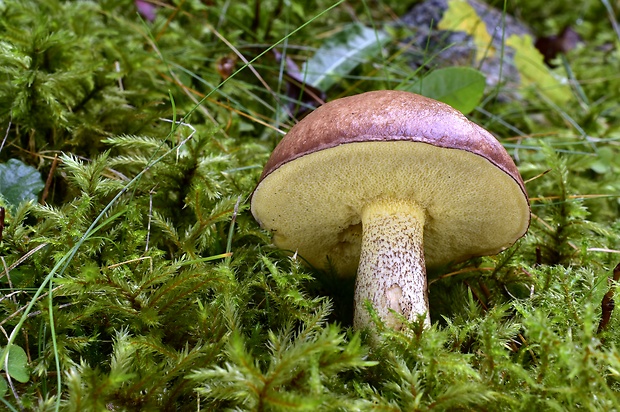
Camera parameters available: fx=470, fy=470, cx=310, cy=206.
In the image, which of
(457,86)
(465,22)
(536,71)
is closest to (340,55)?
(457,86)

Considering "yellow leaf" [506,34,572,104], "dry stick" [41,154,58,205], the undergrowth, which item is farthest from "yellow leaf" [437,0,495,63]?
"dry stick" [41,154,58,205]

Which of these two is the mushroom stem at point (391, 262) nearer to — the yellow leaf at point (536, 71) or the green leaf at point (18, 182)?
the green leaf at point (18, 182)

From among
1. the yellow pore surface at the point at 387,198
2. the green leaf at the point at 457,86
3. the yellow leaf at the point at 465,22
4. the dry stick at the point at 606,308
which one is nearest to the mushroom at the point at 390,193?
the yellow pore surface at the point at 387,198

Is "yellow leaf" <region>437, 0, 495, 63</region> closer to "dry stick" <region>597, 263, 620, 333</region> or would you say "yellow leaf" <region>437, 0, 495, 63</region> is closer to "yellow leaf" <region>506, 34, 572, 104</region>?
"yellow leaf" <region>506, 34, 572, 104</region>

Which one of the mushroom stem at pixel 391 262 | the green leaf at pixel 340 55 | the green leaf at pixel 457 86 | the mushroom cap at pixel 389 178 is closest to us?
the mushroom cap at pixel 389 178

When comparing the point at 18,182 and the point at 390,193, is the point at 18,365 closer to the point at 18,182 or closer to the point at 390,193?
the point at 18,182

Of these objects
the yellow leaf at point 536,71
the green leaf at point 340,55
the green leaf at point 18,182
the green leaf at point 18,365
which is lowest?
the yellow leaf at point 536,71
